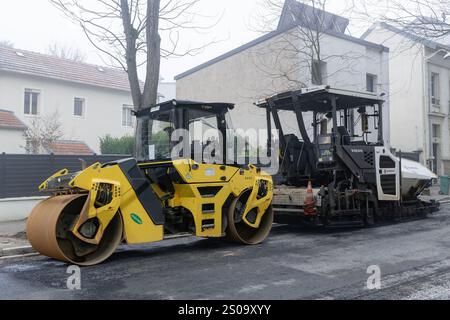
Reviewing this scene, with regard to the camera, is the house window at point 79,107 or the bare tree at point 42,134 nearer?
the bare tree at point 42,134

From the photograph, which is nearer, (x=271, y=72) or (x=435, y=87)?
(x=271, y=72)

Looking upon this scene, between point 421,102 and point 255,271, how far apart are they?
72.9 feet

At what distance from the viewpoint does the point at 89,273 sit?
6504 millimetres

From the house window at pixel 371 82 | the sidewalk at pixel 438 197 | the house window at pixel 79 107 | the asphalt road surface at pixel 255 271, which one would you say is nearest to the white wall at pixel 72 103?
the house window at pixel 79 107

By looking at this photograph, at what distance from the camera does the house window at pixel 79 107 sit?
27406 millimetres

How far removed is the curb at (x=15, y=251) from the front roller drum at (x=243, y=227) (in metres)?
3.49

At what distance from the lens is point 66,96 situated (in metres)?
26.8

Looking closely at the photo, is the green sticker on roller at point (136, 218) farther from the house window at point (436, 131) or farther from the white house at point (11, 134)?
the house window at point (436, 131)

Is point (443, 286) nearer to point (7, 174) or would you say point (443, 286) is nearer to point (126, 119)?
point (7, 174)

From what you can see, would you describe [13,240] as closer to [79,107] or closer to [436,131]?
[79,107]

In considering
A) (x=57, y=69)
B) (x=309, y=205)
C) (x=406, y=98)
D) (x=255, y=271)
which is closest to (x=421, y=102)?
(x=406, y=98)

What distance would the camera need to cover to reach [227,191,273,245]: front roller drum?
8.52 metres

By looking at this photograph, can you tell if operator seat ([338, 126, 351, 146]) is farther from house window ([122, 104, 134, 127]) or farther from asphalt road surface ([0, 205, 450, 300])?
house window ([122, 104, 134, 127])

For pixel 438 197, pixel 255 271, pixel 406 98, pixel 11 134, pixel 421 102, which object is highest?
pixel 406 98
